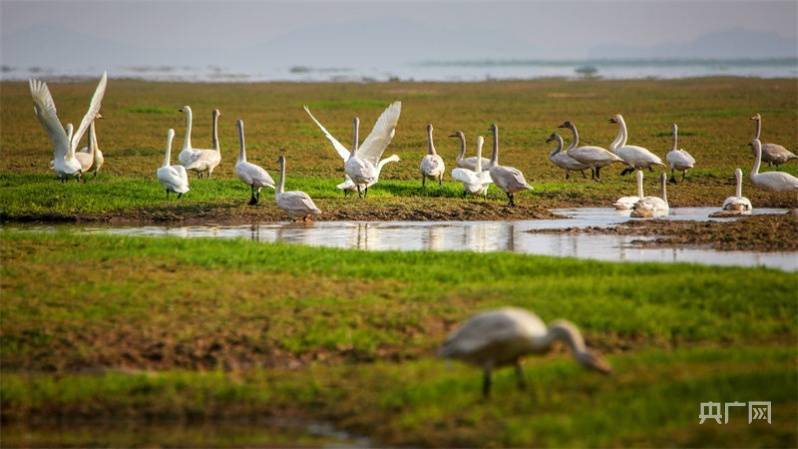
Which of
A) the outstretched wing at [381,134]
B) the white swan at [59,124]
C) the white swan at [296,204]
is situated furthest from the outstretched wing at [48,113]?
the outstretched wing at [381,134]

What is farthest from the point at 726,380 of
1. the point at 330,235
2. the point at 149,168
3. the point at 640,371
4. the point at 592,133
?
the point at 592,133

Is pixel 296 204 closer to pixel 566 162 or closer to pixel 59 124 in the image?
pixel 59 124

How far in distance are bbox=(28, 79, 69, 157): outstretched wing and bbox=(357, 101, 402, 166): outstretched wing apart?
5.88m

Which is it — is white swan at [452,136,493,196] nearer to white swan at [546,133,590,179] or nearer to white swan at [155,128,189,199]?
white swan at [546,133,590,179]

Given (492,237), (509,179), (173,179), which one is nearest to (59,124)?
(173,179)

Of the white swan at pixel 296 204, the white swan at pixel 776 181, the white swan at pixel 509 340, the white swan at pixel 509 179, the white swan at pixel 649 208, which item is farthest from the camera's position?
the white swan at pixel 776 181

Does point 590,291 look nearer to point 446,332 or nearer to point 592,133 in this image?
point 446,332

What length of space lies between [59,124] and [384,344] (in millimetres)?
14288

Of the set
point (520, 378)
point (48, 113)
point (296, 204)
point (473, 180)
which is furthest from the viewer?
point (473, 180)

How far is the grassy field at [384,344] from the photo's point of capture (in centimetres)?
902

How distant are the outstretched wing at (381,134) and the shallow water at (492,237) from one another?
272 cm

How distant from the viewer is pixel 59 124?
23.6 m

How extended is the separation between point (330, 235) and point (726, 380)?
1076 centimetres

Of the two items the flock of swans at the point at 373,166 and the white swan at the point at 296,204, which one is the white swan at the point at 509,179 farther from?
the white swan at the point at 296,204
